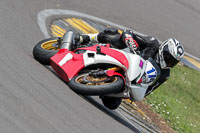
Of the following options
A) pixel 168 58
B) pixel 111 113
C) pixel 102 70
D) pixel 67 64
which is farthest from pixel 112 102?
pixel 168 58

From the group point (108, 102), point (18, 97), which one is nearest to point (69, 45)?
point (108, 102)

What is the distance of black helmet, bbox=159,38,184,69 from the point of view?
679 cm

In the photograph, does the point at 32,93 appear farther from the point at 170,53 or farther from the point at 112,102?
the point at 170,53

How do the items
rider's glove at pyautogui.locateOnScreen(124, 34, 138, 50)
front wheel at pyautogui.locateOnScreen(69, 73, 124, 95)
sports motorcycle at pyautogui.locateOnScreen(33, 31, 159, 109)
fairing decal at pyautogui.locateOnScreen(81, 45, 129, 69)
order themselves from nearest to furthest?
1. front wheel at pyautogui.locateOnScreen(69, 73, 124, 95)
2. sports motorcycle at pyautogui.locateOnScreen(33, 31, 159, 109)
3. fairing decal at pyautogui.locateOnScreen(81, 45, 129, 69)
4. rider's glove at pyautogui.locateOnScreen(124, 34, 138, 50)

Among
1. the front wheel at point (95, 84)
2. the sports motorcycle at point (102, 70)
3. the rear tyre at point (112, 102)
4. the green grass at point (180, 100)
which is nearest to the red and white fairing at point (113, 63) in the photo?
the sports motorcycle at point (102, 70)

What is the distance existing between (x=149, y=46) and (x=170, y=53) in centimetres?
58

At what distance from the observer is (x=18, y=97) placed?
504 centimetres

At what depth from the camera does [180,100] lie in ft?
34.7

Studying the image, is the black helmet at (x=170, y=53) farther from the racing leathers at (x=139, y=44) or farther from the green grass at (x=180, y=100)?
the green grass at (x=180, y=100)

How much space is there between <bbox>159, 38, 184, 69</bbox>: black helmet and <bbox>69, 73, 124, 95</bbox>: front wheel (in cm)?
94

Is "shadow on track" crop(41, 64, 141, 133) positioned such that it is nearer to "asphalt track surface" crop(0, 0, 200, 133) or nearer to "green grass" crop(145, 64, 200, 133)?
"asphalt track surface" crop(0, 0, 200, 133)

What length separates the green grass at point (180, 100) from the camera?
9.23 meters

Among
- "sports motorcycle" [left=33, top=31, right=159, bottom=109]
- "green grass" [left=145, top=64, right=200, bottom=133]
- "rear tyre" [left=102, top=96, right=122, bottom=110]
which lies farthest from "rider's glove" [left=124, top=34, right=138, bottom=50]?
"green grass" [left=145, top=64, right=200, bottom=133]

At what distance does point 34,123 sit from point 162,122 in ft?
15.6
